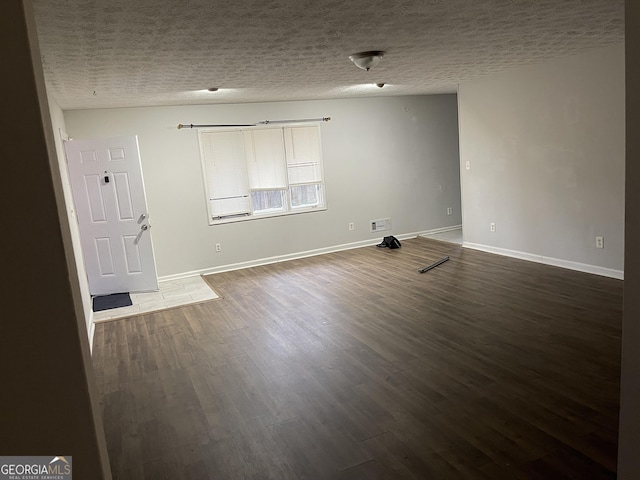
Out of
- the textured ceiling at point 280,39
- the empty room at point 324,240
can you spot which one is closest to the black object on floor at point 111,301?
the empty room at point 324,240

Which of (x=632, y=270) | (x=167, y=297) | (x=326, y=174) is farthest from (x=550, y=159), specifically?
(x=167, y=297)

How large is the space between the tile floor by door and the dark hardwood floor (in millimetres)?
248

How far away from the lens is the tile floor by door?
17.2 feet

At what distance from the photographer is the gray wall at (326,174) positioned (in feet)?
20.9

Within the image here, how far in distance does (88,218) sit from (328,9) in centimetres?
437

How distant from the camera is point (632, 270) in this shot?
1.43 meters

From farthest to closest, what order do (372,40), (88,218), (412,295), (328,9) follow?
1. (88,218)
2. (412,295)
3. (372,40)
4. (328,9)

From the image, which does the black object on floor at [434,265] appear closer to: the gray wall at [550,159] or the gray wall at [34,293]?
the gray wall at [550,159]

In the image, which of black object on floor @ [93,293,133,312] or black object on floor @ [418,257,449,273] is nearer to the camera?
black object on floor @ [93,293,133,312]

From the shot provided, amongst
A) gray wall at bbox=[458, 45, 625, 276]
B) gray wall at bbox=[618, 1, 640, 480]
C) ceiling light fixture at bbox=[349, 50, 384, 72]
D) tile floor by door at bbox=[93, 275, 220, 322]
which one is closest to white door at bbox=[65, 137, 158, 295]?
tile floor by door at bbox=[93, 275, 220, 322]

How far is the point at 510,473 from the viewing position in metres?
2.14

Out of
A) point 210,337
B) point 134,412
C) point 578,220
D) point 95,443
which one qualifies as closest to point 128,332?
point 210,337

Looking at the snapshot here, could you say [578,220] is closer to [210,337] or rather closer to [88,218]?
[210,337]

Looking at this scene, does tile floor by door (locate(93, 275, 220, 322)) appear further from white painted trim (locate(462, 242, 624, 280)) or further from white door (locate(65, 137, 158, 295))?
white painted trim (locate(462, 242, 624, 280))
